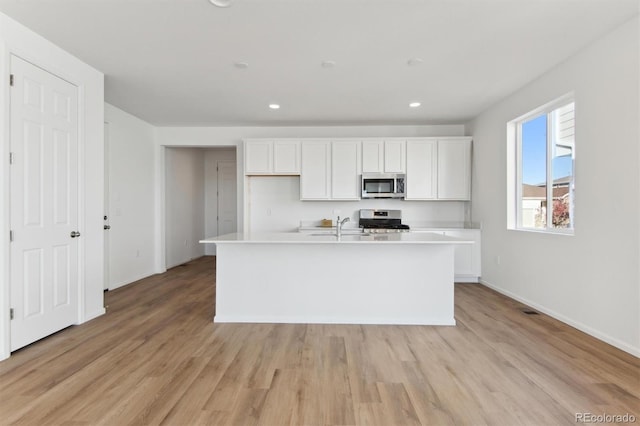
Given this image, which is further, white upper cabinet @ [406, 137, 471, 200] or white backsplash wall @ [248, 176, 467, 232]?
white backsplash wall @ [248, 176, 467, 232]

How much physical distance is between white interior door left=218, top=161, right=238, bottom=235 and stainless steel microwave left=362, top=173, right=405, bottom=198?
3551 mm

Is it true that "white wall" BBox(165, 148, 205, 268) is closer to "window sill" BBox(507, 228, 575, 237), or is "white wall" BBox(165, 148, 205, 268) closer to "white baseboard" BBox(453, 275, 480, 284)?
"white baseboard" BBox(453, 275, 480, 284)

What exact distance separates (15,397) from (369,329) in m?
2.54

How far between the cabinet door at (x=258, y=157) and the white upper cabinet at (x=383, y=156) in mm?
1543

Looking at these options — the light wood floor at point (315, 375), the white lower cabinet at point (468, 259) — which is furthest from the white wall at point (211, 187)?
the white lower cabinet at point (468, 259)

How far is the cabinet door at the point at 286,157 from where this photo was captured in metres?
5.36

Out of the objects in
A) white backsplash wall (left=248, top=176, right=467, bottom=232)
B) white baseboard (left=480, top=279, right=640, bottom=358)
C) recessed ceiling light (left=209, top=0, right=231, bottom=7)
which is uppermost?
recessed ceiling light (left=209, top=0, right=231, bottom=7)

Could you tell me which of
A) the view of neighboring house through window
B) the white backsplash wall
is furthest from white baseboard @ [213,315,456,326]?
the white backsplash wall

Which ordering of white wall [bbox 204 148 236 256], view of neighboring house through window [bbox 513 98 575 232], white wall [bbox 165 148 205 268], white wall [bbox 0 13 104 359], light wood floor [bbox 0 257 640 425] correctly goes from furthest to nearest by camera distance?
white wall [bbox 204 148 236 256], white wall [bbox 165 148 205 268], view of neighboring house through window [bbox 513 98 575 232], white wall [bbox 0 13 104 359], light wood floor [bbox 0 257 640 425]

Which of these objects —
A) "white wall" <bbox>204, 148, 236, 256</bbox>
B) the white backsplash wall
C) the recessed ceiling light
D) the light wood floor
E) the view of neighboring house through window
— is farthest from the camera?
"white wall" <bbox>204, 148, 236, 256</bbox>

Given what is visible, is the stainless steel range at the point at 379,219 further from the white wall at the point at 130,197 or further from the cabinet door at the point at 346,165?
the white wall at the point at 130,197

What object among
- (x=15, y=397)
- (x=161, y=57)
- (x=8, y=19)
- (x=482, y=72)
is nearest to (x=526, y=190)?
(x=482, y=72)

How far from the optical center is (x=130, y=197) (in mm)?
5059

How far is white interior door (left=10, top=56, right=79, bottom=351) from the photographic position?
100 inches
